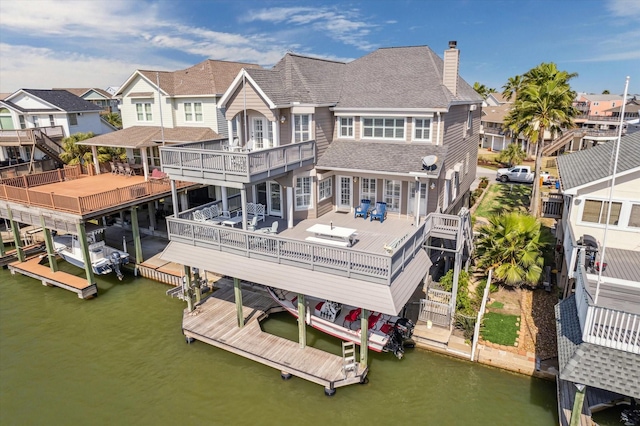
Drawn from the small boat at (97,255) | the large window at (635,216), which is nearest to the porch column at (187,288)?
the small boat at (97,255)

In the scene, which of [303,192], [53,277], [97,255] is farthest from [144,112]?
[303,192]

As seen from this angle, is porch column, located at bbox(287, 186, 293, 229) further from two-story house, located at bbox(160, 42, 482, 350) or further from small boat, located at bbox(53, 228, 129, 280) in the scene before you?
small boat, located at bbox(53, 228, 129, 280)

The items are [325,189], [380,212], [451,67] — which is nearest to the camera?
[380,212]

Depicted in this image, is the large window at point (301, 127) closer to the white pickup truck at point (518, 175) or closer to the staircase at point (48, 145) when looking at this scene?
the staircase at point (48, 145)

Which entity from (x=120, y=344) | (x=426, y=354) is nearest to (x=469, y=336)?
(x=426, y=354)

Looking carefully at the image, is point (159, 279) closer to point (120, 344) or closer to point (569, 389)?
point (120, 344)

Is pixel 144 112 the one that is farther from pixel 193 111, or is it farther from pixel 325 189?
Answer: pixel 325 189

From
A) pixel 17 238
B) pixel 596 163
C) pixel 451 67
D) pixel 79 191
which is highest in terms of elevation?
pixel 451 67

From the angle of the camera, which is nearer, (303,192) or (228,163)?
(228,163)
